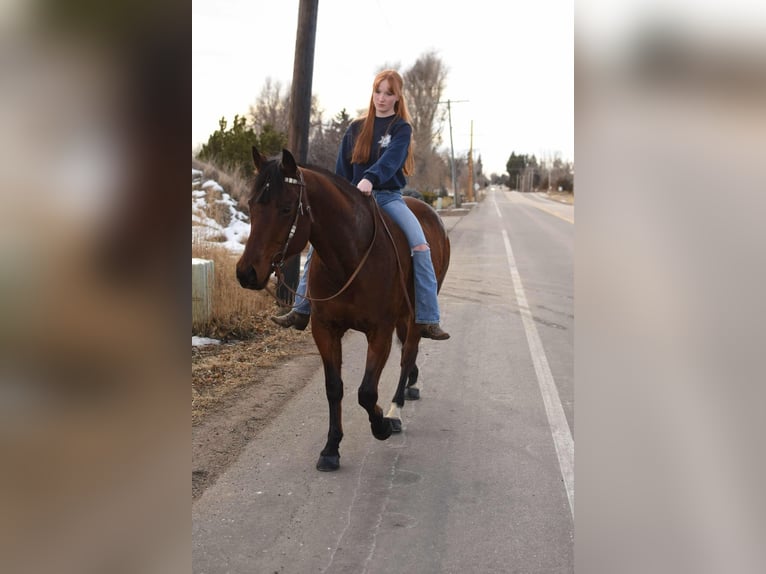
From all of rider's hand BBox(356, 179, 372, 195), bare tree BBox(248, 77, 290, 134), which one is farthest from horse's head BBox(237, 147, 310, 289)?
bare tree BBox(248, 77, 290, 134)

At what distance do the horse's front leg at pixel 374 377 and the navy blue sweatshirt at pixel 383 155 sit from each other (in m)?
1.05

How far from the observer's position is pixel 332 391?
4.46m

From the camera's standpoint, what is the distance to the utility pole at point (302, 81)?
9.00 metres

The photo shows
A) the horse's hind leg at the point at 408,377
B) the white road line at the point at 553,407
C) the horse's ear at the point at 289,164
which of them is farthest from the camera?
the horse's hind leg at the point at 408,377

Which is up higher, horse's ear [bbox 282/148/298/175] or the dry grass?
horse's ear [bbox 282/148/298/175]

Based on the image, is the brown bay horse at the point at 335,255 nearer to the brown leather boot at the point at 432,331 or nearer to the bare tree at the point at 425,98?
the brown leather boot at the point at 432,331

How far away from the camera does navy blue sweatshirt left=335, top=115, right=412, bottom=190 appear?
4.45 m

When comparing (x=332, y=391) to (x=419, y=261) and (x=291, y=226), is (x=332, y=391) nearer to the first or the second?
(x=419, y=261)

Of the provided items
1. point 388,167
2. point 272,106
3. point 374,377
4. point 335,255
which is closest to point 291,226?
point 335,255

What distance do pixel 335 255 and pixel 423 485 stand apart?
1.51 meters

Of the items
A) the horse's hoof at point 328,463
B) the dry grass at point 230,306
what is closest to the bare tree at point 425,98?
the dry grass at point 230,306

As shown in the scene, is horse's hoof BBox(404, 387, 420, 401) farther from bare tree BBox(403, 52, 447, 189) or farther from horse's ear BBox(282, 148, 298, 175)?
bare tree BBox(403, 52, 447, 189)
